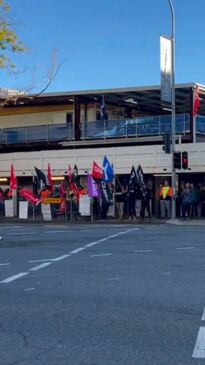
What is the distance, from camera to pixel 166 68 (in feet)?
96.3

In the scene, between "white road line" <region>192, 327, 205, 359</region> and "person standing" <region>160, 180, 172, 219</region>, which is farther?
"person standing" <region>160, 180, 172, 219</region>

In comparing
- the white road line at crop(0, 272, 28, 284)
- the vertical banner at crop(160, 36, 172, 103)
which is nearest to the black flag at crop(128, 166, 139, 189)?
the vertical banner at crop(160, 36, 172, 103)

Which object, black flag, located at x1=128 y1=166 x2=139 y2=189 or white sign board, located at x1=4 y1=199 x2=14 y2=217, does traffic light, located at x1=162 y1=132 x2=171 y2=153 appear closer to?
black flag, located at x1=128 y1=166 x2=139 y2=189

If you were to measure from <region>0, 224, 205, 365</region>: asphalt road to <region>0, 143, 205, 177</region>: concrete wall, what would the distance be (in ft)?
55.0

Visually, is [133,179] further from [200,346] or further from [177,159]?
[200,346]

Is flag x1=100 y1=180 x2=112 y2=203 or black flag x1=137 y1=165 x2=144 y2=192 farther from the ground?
black flag x1=137 y1=165 x2=144 y2=192

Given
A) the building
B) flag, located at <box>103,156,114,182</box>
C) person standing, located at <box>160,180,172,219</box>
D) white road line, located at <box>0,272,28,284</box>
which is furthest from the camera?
the building

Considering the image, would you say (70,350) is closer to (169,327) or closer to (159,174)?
(169,327)

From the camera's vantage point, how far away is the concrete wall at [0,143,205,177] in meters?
31.6

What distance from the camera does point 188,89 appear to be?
3434 cm

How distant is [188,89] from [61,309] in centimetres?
2760

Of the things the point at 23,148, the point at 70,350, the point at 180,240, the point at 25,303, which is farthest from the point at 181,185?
the point at 70,350

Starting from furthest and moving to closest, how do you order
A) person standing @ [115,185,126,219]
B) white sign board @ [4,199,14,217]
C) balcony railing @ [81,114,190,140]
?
balcony railing @ [81,114,190,140]
white sign board @ [4,199,14,217]
person standing @ [115,185,126,219]

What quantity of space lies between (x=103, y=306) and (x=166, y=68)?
73.7ft
